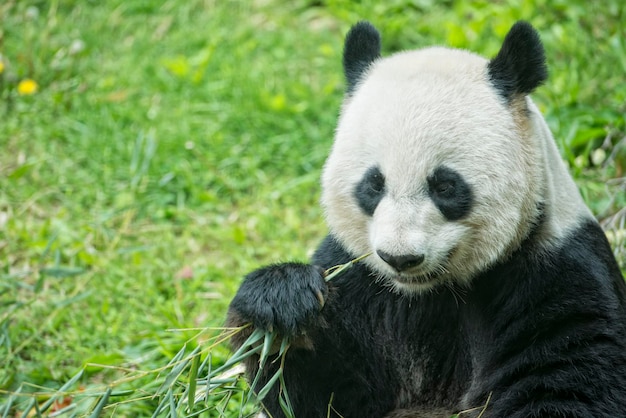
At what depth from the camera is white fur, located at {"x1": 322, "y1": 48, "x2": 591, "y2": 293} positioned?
376 cm

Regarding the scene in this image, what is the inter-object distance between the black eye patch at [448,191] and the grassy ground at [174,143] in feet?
7.14

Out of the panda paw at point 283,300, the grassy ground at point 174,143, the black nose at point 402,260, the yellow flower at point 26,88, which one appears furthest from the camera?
the yellow flower at point 26,88

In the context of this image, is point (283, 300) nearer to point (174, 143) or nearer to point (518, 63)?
point (518, 63)

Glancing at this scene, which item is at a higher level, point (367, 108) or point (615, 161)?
point (367, 108)

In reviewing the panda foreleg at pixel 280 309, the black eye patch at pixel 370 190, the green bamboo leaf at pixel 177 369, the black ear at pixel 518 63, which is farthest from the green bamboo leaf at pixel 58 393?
the black ear at pixel 518 63

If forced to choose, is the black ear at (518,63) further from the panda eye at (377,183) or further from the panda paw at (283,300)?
the panda paw at (283,300)

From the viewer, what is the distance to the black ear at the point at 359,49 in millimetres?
4410

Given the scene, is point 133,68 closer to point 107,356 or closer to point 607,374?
point 107,356

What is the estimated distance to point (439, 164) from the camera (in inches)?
148

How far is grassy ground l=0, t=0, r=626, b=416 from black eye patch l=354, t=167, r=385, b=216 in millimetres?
1943

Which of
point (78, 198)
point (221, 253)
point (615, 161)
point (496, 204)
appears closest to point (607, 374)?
point (496, 204)

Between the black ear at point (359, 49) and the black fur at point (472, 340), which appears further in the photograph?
the black ear at point (359, 49)

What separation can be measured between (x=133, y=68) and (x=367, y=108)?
5.11 m

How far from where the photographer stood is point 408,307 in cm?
427
